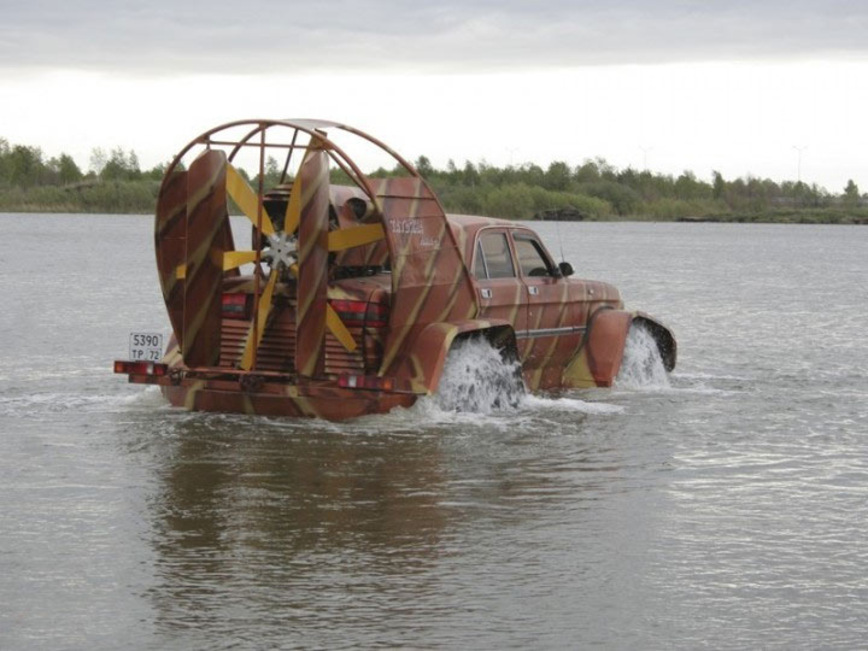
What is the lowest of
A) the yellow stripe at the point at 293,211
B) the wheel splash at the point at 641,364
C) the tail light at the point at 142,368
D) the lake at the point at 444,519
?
the lake at the point at 444,519

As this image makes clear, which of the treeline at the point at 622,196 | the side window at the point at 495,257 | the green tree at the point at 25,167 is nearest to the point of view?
the side window at the point at 495,257

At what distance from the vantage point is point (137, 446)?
12320 millimetres

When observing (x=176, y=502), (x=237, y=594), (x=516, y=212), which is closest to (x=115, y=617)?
(x=237, y=594)

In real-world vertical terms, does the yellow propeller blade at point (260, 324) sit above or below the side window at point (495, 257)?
below

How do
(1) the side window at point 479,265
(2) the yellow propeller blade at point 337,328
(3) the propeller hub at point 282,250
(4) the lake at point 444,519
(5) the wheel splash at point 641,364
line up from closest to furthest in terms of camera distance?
(4) the lake at point 444,519
(2) the yellow propeller blade at point 337,328
(3) the propeller hub at point 282,250
(1) the side window at point 479,265
(5) the wheel splash at point 641,364

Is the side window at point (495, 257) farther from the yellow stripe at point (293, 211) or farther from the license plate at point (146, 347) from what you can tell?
the license plate at point (146, 347)

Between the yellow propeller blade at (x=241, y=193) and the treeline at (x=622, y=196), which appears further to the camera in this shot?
the treeline at (x=622, y=196)

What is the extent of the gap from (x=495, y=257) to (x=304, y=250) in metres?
2.61

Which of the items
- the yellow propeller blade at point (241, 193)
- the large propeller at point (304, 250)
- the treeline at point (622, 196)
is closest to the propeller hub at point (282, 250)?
the large propeller at point (304, 250)

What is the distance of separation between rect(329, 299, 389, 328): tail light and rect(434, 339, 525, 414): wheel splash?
936mm

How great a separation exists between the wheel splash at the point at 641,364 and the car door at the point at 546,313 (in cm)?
78

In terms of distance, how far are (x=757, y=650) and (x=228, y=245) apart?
7271mm

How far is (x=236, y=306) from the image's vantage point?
13.4 meters

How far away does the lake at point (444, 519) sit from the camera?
7676 millimetres
